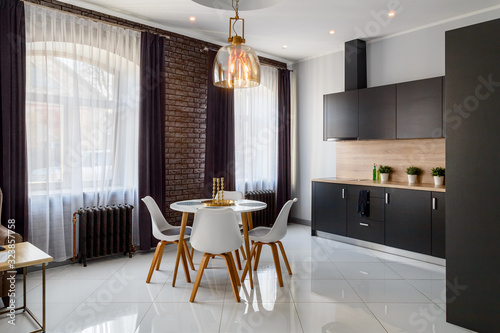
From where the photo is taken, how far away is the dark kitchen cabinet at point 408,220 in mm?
4281

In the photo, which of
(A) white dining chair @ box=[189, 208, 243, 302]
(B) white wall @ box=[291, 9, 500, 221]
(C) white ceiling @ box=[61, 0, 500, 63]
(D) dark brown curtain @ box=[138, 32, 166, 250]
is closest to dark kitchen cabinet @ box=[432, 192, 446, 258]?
(B) white wall @ box=[291, 9, 500, 221]

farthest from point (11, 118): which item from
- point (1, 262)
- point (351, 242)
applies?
point (351, 242)

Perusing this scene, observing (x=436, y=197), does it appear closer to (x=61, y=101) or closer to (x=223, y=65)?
(x=223, y=65)

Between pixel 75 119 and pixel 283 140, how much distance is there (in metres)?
3.70

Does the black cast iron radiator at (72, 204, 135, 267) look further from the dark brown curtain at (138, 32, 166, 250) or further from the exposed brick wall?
the exposed brick wall

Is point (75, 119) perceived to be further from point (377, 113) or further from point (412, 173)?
point (412, 173)

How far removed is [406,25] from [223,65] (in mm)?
3113

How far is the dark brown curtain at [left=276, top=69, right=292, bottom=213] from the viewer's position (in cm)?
655

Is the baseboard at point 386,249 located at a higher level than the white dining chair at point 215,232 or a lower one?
lower

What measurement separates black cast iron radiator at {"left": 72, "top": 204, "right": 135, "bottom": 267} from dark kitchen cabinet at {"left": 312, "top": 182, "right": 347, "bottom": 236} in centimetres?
286

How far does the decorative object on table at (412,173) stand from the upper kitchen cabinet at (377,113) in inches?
20.3

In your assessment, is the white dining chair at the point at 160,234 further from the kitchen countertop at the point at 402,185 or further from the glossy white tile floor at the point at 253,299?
the kitchen countertop at the point at 402,185

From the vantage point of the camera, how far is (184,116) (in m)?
5.16

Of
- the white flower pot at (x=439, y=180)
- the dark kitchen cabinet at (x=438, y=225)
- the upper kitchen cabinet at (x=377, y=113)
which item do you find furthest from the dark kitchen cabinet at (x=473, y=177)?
the upper kitchen cabinet at (x=377, y=113)
